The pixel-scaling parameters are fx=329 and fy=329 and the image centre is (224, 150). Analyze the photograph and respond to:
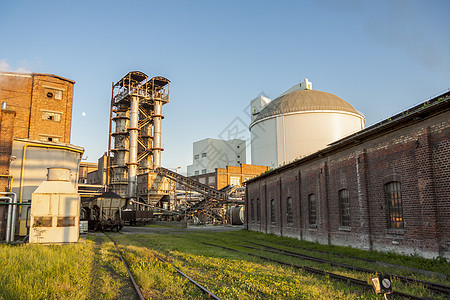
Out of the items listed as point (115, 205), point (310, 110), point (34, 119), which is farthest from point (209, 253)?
point (310, 110)

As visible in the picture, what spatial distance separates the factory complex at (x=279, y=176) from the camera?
1166 cm

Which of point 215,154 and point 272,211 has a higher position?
point 215,154

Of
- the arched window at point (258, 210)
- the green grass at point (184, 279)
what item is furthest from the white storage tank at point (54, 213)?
the arched window at point (258, 210)

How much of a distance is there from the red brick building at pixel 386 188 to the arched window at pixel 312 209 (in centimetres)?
6

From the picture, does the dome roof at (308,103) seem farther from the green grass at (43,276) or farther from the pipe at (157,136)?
the green grass at (43,276)

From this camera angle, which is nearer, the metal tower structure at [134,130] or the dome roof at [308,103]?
the dome roof at [308,103]

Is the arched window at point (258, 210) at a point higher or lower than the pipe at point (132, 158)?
lower

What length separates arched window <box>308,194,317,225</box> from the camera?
19.5 metres

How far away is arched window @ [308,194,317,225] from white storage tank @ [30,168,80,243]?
1317cm

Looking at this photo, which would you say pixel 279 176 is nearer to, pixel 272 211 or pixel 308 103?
pixel 272 211

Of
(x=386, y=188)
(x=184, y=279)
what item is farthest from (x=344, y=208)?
(x=184, y=279)

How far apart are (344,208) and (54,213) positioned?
14.5 metres

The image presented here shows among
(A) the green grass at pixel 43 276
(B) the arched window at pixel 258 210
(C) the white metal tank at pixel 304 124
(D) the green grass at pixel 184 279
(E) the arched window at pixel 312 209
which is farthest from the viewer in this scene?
(C) the white metal tank at pixel 304 124

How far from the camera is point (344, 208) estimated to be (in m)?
16.5
